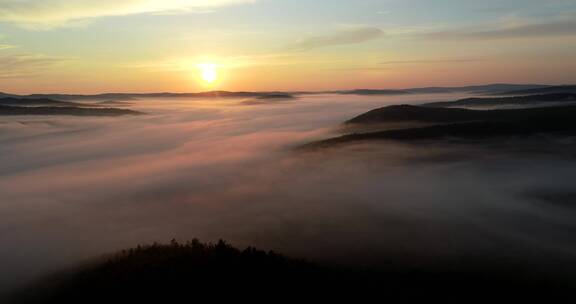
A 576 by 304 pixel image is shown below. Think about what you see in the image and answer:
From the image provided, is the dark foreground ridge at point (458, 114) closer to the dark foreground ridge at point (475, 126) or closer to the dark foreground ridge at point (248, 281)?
the dark foreground ridge at point (475, 126)

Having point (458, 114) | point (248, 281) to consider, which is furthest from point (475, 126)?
point (248, 281)

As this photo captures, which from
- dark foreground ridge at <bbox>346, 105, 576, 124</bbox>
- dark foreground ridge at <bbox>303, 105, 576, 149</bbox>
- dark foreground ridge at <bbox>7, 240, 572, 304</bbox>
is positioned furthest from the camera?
dark foreground ridge at <bbox>346, 105, 576, 124</bbox>

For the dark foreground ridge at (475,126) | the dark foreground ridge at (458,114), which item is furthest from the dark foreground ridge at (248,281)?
the dark foreground ridge at (458,114)

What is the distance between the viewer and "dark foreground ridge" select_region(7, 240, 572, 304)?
2367 cm

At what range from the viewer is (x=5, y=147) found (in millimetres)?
170375

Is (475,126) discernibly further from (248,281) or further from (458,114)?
(248,281)

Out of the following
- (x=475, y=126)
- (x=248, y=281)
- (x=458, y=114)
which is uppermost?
(x=458, y=114)

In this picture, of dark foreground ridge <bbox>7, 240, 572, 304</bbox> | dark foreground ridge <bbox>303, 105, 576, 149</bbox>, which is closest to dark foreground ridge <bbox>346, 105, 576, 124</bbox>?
dark foreground ridge <bbox>303, 105, 576, 149</bbox>

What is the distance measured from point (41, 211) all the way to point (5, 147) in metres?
126

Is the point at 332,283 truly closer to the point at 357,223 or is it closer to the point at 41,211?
the point at 357,223

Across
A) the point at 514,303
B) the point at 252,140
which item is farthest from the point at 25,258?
the point at 252,140

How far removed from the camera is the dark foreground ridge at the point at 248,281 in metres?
23.7

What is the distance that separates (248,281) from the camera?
78.6 ft

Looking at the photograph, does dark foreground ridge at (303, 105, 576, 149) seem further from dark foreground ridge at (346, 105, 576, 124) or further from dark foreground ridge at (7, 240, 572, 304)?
dark foreground ridge at (7, 240, 572, 304)
